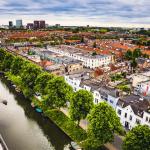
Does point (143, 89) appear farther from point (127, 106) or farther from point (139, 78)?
point (127, 106)

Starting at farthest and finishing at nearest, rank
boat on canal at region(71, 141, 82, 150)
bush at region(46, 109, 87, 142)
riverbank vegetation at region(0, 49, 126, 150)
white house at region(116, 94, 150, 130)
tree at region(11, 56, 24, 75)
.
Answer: tree at region(11, 56, 24, 75) → bush at region(46, 109, 87, 142) → white house at region(116, 94, 150, 130) → boat on canal at region(71, 141, 82, 150) → riverbank vegetation at region(0, 49, 126, 150)

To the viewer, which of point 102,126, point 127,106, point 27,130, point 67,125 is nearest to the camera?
point 102,126

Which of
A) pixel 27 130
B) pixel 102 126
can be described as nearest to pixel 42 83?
pixel 27 130

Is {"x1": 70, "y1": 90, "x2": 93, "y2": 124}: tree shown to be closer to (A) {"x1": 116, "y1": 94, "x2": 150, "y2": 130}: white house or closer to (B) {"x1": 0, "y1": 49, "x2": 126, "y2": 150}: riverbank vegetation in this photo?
(B) {"x1": 0, "y1": 49, "x2": 126, "y2": 150}: riverbank vegetation

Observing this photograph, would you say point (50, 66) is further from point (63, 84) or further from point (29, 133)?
point (29, 133)

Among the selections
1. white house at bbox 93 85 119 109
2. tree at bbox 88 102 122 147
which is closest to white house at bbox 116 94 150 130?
white house at bbox 93 85 119 109

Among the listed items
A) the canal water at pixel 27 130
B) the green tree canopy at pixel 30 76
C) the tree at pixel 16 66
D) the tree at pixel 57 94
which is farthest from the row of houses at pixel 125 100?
the tree at pixel 16 66
